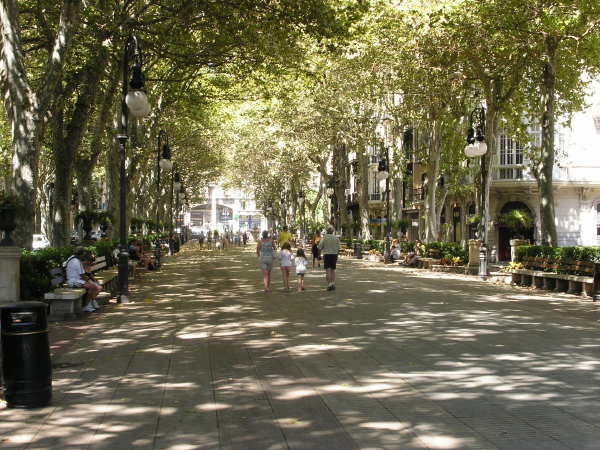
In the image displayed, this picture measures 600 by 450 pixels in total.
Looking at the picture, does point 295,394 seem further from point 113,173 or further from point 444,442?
point 113,173

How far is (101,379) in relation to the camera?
25.5ft

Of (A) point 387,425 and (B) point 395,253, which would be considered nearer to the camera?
(A) point 387,425

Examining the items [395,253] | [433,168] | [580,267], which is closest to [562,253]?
[580,267]

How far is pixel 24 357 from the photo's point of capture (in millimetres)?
6594

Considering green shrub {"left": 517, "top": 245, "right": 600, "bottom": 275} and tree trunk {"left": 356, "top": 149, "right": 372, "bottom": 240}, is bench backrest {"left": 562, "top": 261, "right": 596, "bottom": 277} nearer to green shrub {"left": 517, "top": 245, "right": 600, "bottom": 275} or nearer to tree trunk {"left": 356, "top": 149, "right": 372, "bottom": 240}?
green shrub {"left": 517, "top": 245, "right": 600, "bottom": 275}

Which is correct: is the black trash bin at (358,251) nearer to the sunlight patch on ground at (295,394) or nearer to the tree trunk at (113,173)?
the tree trunk at (113,173)

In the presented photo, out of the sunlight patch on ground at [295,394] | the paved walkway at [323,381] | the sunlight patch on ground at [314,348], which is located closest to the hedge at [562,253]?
the paved walkway at [323,381]

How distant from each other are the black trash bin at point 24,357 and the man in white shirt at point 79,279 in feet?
24.1

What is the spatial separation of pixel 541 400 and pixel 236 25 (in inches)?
589

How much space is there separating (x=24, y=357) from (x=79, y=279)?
24.9ft

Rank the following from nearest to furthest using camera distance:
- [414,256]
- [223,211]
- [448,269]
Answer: [448,269] → [414,256] → [223,211]

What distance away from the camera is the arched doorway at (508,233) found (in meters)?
41.8

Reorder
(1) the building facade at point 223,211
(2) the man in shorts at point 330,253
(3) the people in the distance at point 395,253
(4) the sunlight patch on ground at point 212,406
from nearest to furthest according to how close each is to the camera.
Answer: (4) the sunlight patch on ground at point 212,406, (2) the man in shorts at point 330,253, (3) the people in the distance at point 395,253, (1) the building facade at point 223,211

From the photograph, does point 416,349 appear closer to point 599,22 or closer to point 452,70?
point 599,22
